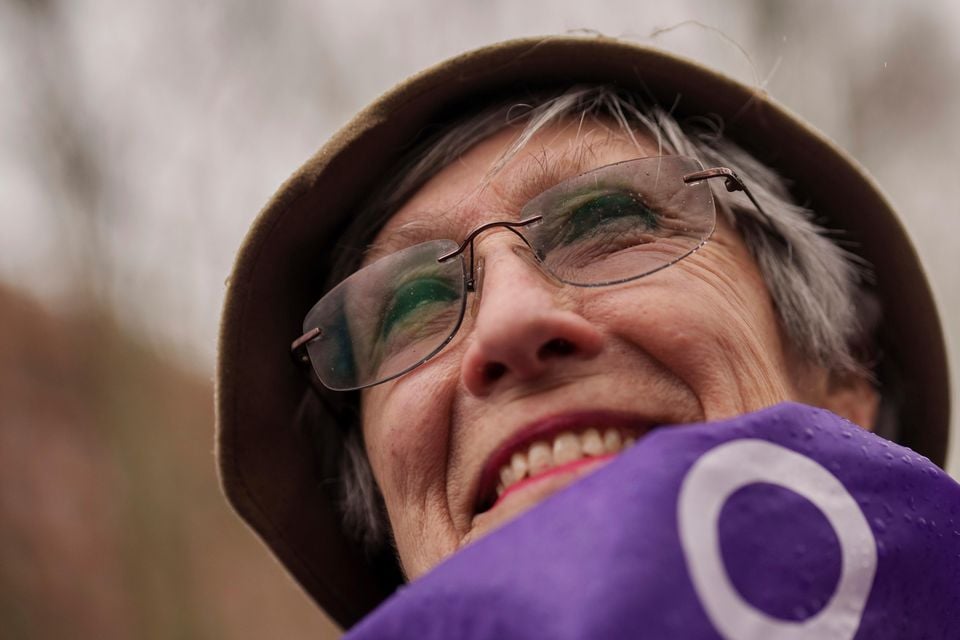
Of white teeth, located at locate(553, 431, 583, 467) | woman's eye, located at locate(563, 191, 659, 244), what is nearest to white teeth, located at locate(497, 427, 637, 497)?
white teeth, located at locate(553, 431, 583, 467)

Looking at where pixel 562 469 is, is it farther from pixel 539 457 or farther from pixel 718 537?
pixel 718 537

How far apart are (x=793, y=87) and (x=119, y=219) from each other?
3.92m

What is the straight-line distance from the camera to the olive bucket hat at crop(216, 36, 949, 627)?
4.82 feet

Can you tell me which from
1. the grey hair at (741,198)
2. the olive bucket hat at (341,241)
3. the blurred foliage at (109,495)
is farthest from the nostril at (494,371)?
the blurred foliage at (109,495)

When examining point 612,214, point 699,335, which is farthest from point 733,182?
point 699,335

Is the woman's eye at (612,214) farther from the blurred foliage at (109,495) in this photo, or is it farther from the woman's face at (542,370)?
the blurred foliage at (109,495)

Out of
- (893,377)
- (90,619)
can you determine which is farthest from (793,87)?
(90,619)

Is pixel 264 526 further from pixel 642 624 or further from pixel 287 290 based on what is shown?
pixel 642 624

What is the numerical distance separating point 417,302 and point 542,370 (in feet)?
1.03

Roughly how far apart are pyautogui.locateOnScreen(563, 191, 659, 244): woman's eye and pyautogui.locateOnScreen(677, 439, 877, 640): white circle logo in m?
0.51

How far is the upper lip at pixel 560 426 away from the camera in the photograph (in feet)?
3.55

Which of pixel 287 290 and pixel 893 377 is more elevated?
pixel 287 290

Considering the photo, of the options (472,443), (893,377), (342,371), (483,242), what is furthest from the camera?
(893,377)

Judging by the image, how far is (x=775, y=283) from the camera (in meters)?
1.40
